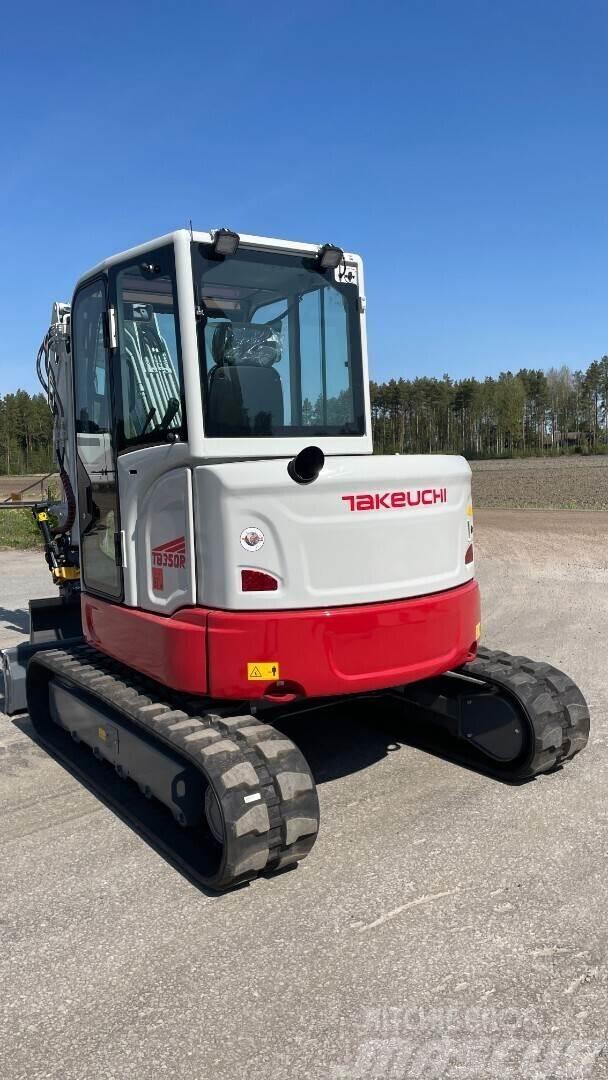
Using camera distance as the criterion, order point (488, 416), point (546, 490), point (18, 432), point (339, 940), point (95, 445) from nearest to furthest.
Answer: point (339, 940), point (95, 445), point (546, 490), point (18, 432), point (488, 416)

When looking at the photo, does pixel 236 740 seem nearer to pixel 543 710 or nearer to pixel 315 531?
pixel 315 531

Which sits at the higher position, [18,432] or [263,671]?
[18,432]

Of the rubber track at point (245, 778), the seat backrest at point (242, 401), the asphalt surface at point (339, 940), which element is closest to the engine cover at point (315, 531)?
the seat backrest at point (242, 401)

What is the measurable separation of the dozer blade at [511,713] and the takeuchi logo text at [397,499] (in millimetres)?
1232

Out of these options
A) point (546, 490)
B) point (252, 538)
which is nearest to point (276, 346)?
point (252, 538)

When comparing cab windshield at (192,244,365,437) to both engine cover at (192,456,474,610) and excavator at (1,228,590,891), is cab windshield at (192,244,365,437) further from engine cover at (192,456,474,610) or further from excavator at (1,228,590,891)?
engine cover at (192,456,474,610)

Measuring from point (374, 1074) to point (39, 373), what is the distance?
223 inches

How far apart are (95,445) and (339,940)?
3.13 m

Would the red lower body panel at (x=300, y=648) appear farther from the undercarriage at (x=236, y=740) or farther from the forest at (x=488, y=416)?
the forest at (x=488, y=416)

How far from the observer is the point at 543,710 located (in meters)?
4.74

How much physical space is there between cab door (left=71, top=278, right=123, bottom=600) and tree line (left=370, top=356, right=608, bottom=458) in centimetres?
7419

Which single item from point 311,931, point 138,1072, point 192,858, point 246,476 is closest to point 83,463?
point 246,476

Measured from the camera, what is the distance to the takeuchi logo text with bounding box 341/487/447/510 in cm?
418

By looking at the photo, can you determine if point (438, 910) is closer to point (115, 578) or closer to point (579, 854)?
point (579, 854)
